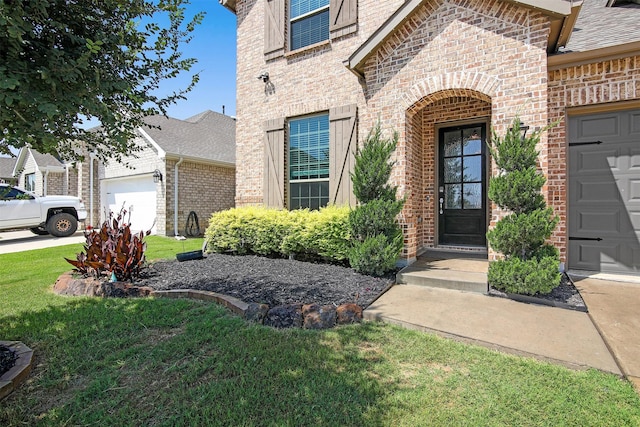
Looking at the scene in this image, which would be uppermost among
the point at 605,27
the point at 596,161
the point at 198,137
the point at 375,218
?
the point at 198,137

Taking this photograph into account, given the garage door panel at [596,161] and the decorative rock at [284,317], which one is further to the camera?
the garage door panel at [596,161]

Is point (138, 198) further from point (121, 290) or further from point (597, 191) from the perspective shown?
point (597, 191)

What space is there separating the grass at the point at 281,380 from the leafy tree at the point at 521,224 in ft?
5.15

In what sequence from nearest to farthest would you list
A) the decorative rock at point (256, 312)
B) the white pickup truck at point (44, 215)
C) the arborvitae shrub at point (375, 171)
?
the decorative rock at point (256, 312), the arborvitae shrub at point (375, 171), the white pickup truck at point (44, 215)

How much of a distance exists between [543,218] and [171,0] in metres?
4.66

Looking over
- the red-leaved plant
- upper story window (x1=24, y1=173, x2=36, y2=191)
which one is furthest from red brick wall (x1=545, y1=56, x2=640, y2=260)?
upper story window (x1=24, y1=173, x2=36, y2=191)

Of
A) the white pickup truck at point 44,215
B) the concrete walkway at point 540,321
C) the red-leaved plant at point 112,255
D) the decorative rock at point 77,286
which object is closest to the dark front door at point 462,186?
the concrete walkway at point 540,321

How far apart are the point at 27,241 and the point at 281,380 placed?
12.3 m

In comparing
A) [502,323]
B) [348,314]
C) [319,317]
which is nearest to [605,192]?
[502,323]

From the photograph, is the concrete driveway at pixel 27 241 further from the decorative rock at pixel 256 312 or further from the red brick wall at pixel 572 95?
the red brick wall at pixel 572 95

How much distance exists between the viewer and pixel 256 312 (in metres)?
3.39

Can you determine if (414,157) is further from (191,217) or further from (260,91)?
(191,217)

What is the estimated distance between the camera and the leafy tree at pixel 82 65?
1907 millimetres

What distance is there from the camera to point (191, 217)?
1134 centimetres
